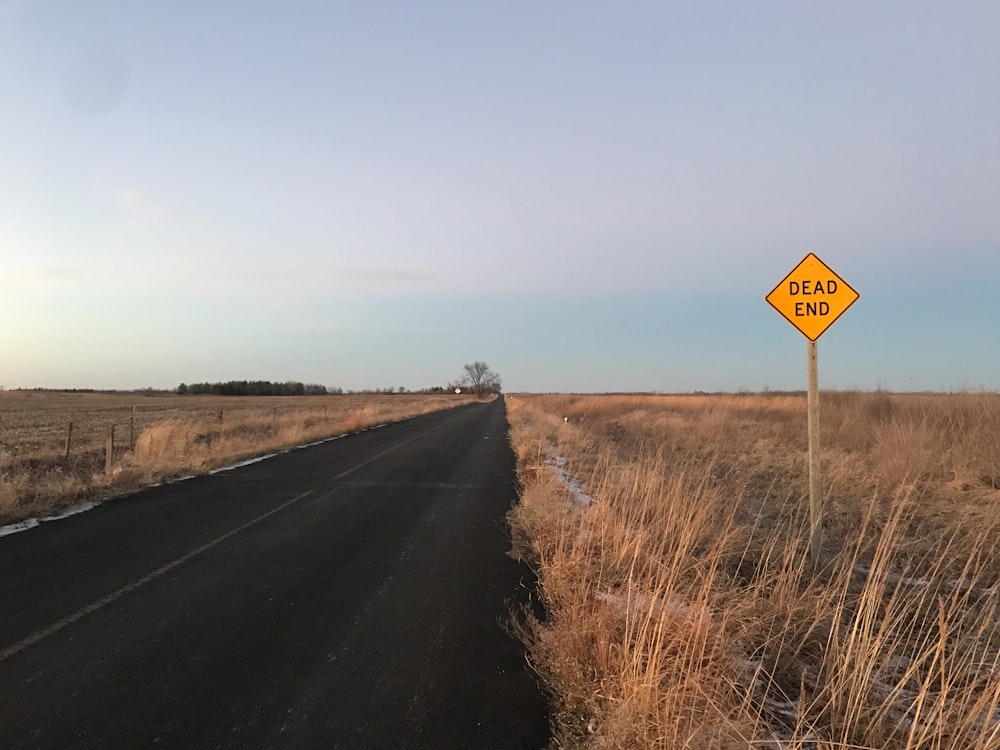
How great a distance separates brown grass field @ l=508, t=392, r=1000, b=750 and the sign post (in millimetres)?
633

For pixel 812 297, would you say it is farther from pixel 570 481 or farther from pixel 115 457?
pixel 115 457

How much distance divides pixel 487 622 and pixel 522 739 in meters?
1.74

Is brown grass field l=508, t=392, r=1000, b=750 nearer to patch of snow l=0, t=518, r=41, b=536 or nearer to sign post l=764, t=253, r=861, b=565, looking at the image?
sign post l=764, t=253, r=861, b=565

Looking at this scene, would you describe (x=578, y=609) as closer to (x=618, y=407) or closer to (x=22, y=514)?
(x=22, y=514)

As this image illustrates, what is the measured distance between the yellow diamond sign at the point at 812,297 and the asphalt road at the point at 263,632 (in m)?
4.06

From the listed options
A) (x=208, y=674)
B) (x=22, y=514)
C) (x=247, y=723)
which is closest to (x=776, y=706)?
(x=247, y=723)

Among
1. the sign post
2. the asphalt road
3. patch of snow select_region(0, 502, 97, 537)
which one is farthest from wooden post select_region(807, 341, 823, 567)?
patch of snow select_region(0, 502, 97, 537)

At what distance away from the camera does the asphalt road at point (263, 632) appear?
3.33m

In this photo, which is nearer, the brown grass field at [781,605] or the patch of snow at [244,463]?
the brown grass field at [781,605]

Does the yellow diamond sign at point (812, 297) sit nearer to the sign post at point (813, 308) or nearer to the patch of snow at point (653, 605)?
the sign post at point (813, 308)

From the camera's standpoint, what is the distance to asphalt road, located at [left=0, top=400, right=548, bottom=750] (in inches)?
131

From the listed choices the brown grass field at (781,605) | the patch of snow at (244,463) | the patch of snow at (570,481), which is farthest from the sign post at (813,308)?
the patch of snow at (244,463)

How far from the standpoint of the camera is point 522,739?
3.25m

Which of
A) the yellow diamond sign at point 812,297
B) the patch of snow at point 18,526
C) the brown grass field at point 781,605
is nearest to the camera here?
the brown grass field at point 781,605
